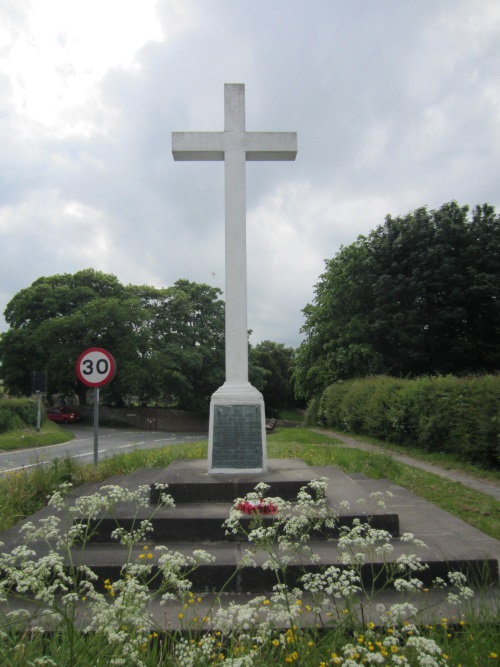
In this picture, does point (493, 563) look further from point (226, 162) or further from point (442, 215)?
point (442, 215)

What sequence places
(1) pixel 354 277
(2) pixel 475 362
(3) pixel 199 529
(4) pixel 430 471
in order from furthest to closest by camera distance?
(1) pixel 354 277 < (2) pixel 475 362 < (4) pixel 430 471 < (3) pixel 199 529

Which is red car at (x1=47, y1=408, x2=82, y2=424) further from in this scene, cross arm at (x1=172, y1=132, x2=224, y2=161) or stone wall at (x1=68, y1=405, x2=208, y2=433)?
cross arm at (x1=172, y1=132, x2=224, y2=161)

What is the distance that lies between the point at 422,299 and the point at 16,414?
1872 cm

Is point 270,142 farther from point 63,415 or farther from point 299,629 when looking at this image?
point 63,415

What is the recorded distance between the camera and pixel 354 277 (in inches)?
905

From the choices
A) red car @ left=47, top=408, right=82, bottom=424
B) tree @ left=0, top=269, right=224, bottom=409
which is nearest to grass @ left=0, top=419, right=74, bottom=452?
tree @ left=0, top=269, right=224, bottom=409

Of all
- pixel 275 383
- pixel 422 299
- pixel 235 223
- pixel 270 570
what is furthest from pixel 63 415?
pixel 270 570

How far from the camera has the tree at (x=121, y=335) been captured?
101 ft

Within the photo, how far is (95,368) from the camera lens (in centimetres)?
744

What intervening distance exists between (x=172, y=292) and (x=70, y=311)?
734 centimetres

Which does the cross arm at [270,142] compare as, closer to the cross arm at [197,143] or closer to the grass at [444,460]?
the cross arm at [197,143]

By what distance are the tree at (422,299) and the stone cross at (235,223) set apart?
1365 centimetres

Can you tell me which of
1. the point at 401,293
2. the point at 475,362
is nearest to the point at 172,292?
the point at 401,293

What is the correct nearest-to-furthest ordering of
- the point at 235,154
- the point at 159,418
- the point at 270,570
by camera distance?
1. the point at 270,570
2. the point at 235,154
3. the point at 159,418
